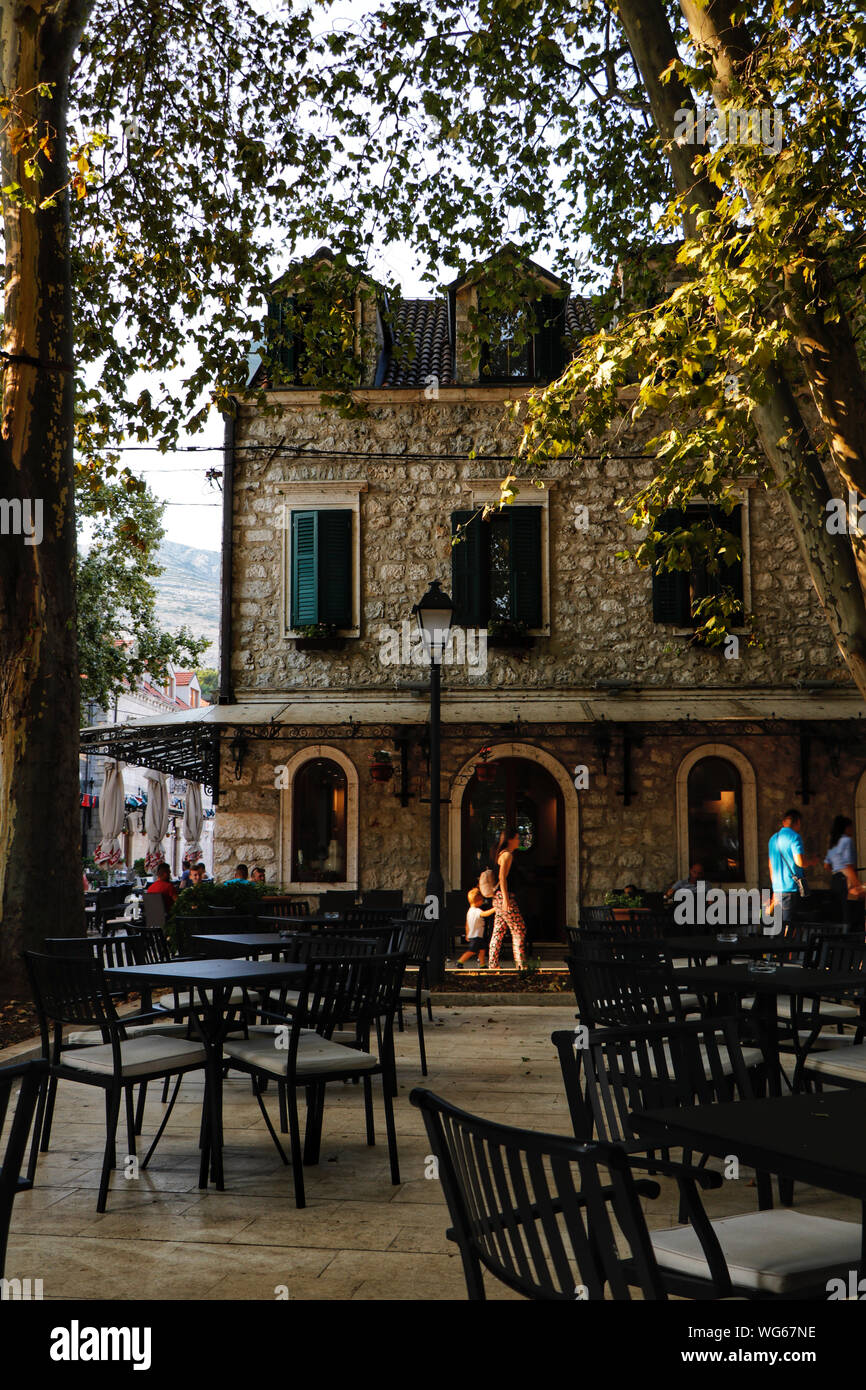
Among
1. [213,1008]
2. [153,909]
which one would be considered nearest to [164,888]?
[153,909]

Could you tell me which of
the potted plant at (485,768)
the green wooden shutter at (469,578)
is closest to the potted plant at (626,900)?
the potted plant at (485,768)

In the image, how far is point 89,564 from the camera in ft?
72.0

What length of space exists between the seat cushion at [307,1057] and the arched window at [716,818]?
10.5 metres

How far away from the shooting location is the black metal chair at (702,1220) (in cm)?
231

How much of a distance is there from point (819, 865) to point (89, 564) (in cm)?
1465

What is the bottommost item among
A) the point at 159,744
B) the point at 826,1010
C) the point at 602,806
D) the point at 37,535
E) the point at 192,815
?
the point at 826,1010

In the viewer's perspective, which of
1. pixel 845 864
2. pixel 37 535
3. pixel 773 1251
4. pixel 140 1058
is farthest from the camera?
pixel 845 864

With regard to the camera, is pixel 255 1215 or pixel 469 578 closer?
pixel 255 1215

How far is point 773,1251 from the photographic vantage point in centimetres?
251

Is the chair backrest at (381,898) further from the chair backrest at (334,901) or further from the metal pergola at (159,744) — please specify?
the metal pergola at (159,744)

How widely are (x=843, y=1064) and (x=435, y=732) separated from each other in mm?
6550

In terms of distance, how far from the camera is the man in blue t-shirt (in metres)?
9.96

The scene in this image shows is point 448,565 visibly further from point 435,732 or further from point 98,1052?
point 98,1052
